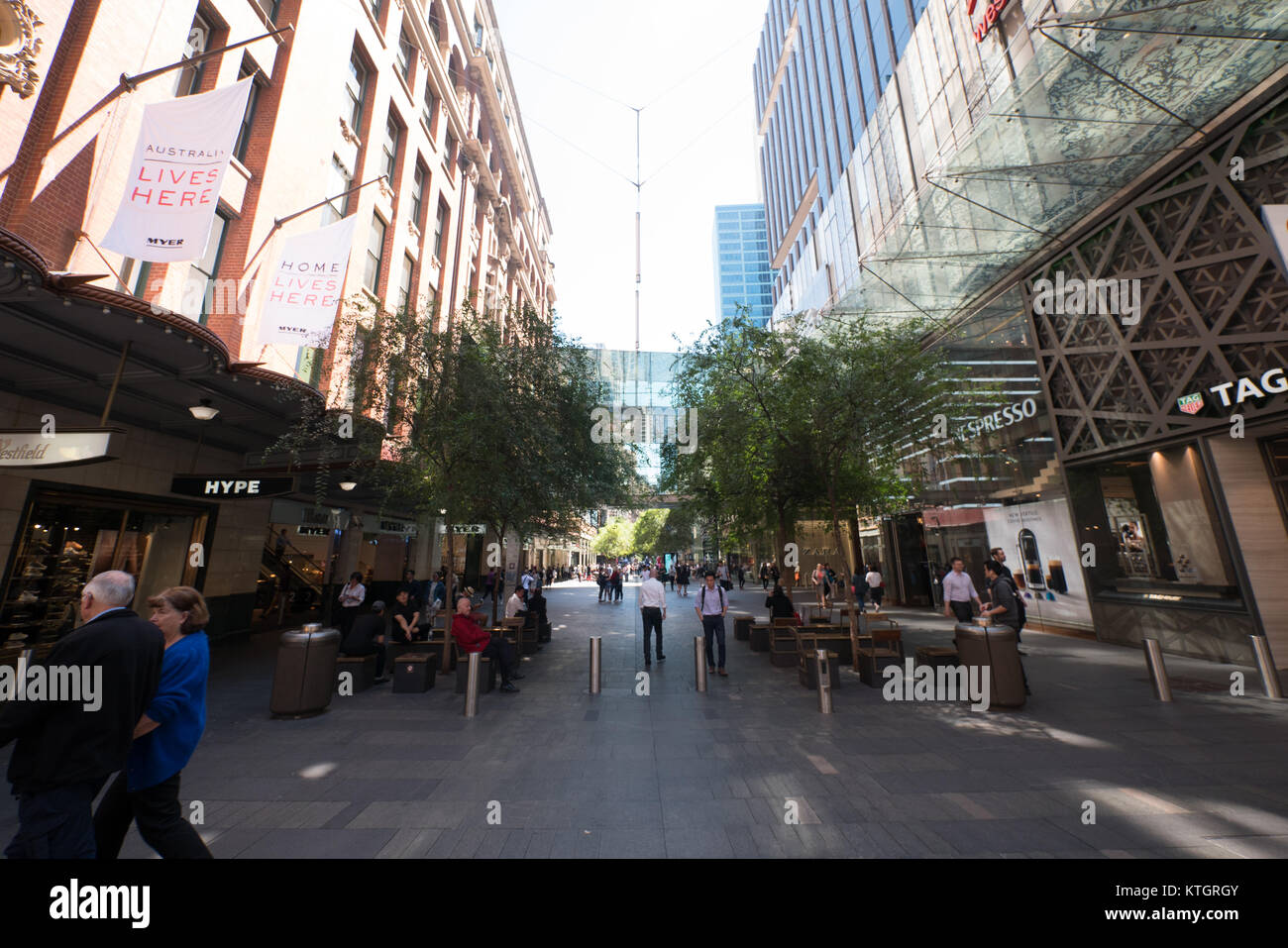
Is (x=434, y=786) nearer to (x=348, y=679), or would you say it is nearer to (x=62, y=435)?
(x=348, y=679)

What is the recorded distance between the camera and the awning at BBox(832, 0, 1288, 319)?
881 centimetres

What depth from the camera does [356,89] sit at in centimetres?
1717

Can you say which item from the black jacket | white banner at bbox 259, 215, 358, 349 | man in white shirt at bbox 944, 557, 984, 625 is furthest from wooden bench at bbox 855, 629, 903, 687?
white banner at bbox 259, 215, 358, 349

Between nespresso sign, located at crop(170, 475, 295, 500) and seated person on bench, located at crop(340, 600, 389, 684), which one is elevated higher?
nespresso sign, located at crop(170, 475, 295, 500)

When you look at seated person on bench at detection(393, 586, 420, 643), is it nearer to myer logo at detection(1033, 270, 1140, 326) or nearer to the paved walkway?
the paved walkway

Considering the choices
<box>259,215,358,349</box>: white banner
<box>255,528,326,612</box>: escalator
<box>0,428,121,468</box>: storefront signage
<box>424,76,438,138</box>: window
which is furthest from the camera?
<box>424,76,438,138</box>: window

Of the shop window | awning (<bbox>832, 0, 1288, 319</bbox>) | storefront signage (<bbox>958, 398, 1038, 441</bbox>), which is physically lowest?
the shop window

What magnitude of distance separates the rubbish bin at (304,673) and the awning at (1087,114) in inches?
640

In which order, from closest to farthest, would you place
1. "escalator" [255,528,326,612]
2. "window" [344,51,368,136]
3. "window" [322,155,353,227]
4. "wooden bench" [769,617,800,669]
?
1. "wooden bench" [769,617,800,669]
2. "window" [322,155,353,227]
3. "window" [344,51,368,136]
4. "escalator" [255,528,326,612]

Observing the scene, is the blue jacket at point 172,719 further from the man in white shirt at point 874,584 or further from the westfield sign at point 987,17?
the westfield sign at point 987,17

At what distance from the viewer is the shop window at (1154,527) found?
10070mm

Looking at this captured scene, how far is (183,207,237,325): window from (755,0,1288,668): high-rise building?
17.4 meters
